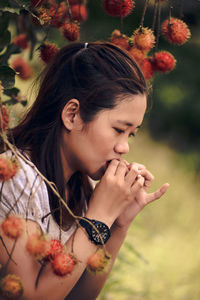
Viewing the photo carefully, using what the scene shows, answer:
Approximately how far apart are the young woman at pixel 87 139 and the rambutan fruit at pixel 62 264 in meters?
0.23

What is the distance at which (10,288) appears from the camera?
32.3 inches

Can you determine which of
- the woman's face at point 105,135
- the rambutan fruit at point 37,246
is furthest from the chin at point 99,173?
the rambutan fruit at point 37,246

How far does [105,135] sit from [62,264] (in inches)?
17.2

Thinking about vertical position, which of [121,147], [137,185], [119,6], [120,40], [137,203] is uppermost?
[119,6]

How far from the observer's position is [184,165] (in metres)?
4.59

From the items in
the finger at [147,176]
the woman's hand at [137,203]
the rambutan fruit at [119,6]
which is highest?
the rambutan fruit at [119,6]

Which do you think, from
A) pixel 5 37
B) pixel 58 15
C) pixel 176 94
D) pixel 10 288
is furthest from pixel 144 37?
pixel 176 94

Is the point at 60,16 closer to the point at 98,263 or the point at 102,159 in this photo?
the point at 102,159

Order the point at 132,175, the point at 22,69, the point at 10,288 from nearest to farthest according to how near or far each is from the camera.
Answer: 1. the point at 10,288
2. the point at 132,175
3. the point at 22,69

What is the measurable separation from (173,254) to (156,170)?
4.23ft

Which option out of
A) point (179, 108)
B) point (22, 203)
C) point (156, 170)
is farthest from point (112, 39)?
point (179, 108)

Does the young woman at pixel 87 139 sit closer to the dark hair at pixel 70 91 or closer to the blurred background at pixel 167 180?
the dark hair at pixel 70 91

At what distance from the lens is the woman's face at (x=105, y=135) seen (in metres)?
1.23

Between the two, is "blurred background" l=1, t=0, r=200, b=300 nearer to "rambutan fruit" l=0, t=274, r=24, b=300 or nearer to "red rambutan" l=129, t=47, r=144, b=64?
"red rambutan" l=129, t=47, r=144, b=64
